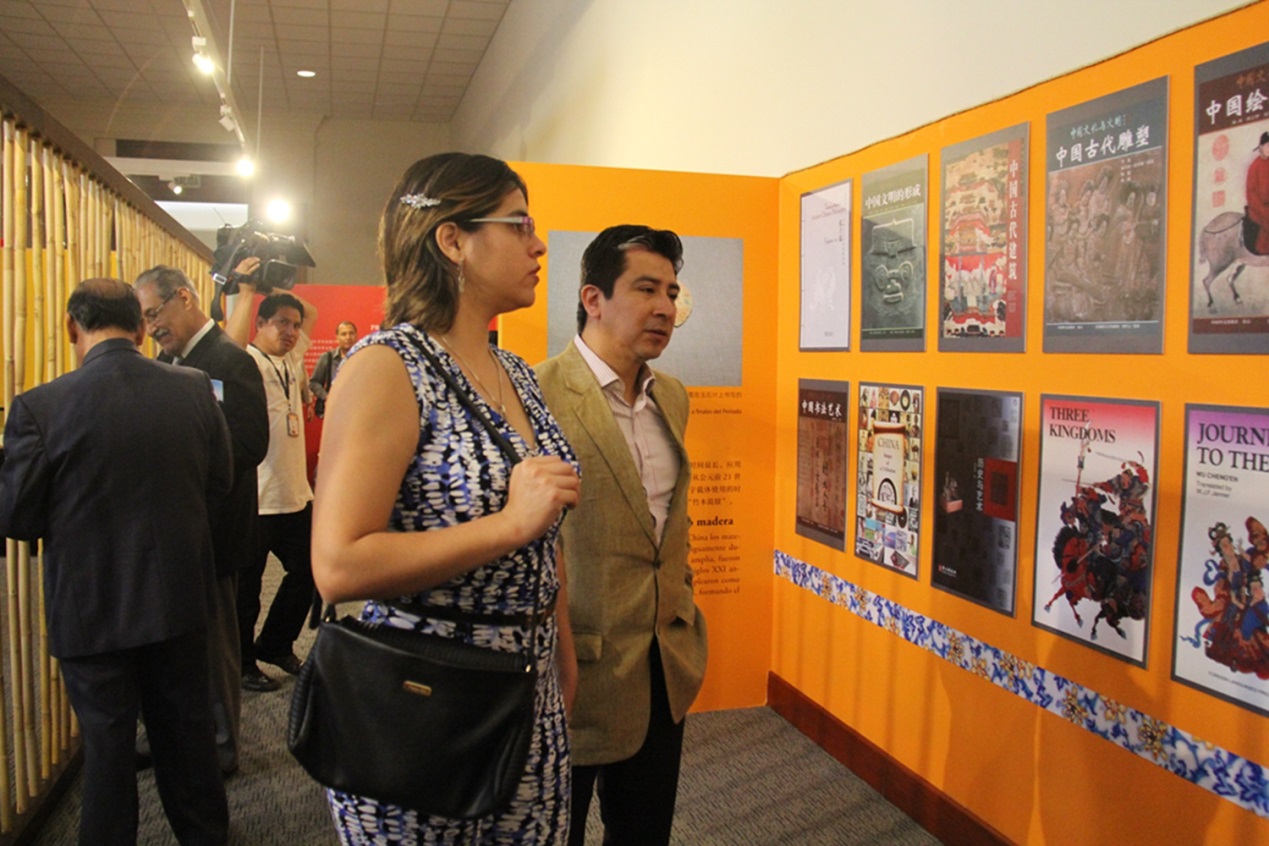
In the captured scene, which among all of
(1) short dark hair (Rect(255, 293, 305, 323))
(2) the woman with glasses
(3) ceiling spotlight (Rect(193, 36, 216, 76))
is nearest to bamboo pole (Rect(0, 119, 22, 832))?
(1) short dark hair (Rect(255, 293, 305, 323))

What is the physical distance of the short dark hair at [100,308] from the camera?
7.42 feet

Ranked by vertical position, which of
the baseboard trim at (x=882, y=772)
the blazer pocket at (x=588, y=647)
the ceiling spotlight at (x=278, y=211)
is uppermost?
the ceiling spotlight at (x=278, y=211)

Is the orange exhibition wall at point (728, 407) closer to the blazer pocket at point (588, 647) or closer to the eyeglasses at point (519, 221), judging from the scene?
the blazer pocket at point (588, 647)

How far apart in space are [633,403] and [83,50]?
33.8ft

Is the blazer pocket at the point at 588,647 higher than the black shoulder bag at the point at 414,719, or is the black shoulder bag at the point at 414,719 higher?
the black shoulder bag at the point at 414,719

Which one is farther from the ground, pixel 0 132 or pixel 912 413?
pixel 0 132

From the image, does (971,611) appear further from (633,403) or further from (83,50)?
(83,50)

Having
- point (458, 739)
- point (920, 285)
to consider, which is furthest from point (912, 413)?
point (458, 739)

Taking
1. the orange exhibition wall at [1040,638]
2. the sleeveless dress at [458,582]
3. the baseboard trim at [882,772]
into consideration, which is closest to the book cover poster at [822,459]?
the orange exhibition wall at [1040,638]

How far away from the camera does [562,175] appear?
126 inches

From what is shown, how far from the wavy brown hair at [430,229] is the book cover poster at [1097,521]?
158cm

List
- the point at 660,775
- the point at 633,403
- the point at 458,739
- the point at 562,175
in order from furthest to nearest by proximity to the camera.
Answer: the point at 562,175 < the point at 633,403 < the point at 660,775 < the point at 458,739

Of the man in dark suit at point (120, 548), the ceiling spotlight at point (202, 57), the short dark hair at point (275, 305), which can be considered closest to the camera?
the man in dark suit at point (120, 548)

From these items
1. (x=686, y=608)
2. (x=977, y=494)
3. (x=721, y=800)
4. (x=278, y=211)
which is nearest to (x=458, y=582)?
(x=686, y=608)
